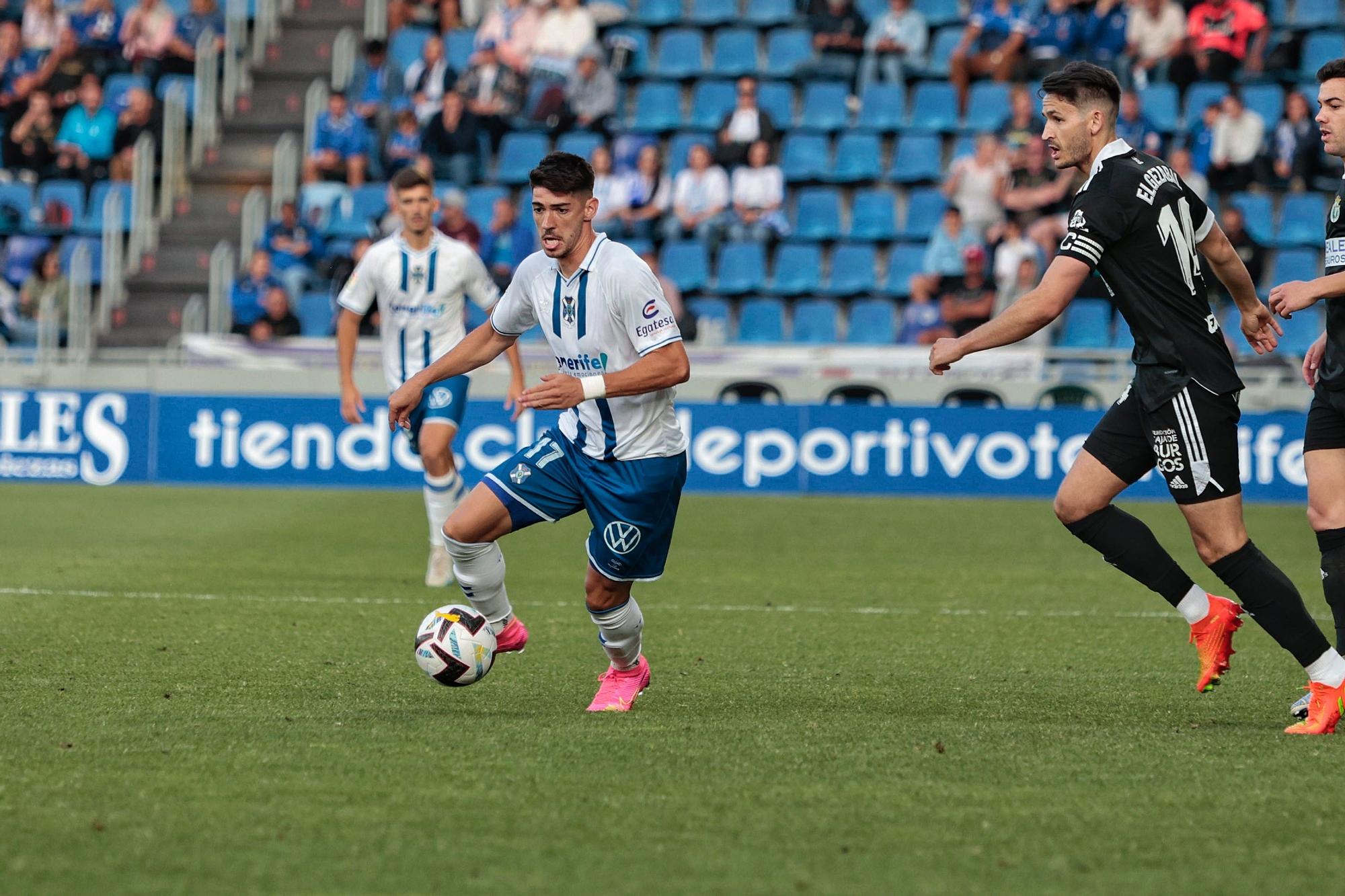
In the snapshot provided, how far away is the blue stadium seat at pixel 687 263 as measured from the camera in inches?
756

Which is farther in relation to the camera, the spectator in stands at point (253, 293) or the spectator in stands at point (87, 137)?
the spectator in stands at point (87, 137)

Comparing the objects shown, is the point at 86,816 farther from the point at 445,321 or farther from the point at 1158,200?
the point at 445,321

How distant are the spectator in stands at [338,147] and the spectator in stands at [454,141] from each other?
2.75 feet

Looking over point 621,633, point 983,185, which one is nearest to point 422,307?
point 621,633

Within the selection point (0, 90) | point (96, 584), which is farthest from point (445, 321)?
point (0, 90)

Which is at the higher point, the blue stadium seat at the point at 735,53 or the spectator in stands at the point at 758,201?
the blue stadium seat at the point at 735,53

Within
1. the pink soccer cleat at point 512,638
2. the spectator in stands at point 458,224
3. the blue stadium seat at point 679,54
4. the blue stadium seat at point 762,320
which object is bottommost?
the blue stadium seat at point 762,320

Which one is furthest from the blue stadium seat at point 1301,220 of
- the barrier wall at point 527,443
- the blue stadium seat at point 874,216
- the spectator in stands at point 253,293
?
the spectator in stands at point 253,293

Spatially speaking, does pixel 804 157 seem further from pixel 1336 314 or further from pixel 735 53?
pixel 1336 314

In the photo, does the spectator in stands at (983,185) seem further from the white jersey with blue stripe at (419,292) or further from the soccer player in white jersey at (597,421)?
the soccer player in white jersey at (597,421)

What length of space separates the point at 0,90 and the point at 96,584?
15.0 m

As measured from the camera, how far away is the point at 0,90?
22531 mm

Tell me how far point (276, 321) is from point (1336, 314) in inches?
543

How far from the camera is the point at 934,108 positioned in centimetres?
2061
